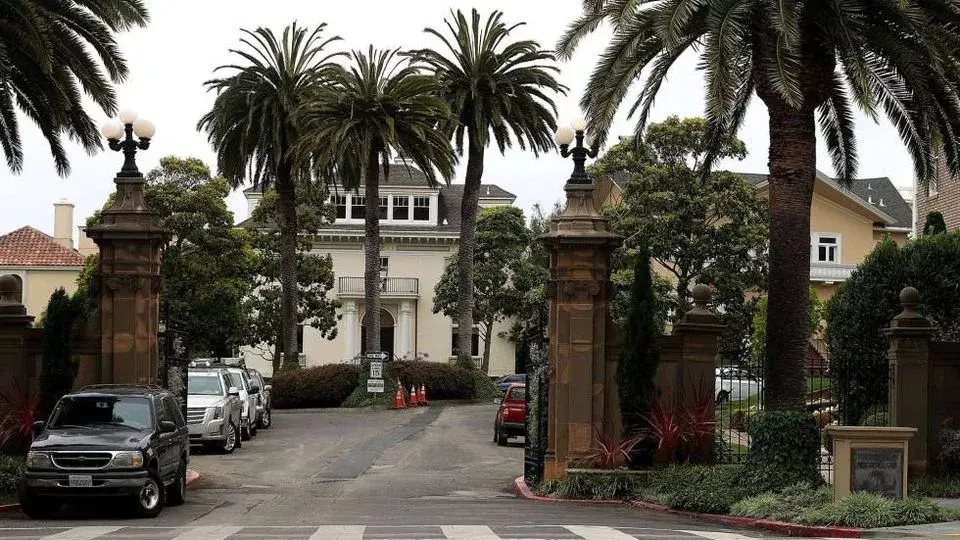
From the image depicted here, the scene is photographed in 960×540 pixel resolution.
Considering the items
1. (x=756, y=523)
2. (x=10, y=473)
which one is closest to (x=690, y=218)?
(x=756, y=523)

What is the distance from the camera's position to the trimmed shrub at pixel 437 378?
5044 cm

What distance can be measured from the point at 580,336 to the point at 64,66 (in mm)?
10037

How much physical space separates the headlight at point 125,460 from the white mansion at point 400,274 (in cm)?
5661

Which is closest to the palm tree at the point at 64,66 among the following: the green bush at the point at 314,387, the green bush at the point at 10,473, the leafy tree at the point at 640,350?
the green bush at the point at 10,473

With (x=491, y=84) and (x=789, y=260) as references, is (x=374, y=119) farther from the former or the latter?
(x=789, y=260)

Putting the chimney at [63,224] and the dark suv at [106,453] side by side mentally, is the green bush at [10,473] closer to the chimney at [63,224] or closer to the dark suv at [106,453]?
the dark suv at [106,453]

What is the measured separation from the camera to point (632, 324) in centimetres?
2092

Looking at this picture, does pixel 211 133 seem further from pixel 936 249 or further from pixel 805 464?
pixel 805 464

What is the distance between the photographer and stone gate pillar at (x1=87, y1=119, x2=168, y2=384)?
870 inches

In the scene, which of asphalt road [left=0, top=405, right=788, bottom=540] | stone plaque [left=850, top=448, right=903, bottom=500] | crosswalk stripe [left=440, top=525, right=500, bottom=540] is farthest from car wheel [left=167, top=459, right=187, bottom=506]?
stone plaque [left=850, top=448, right=903, bottom=500]

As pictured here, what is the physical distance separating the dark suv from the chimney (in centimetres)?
5998

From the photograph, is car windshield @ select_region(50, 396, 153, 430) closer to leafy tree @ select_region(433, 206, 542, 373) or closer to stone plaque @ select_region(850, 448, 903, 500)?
stone plaque @ select_region(850, 448, 903, 500)

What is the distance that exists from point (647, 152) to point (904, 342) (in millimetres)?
27881

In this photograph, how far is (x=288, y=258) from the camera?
50156mm
